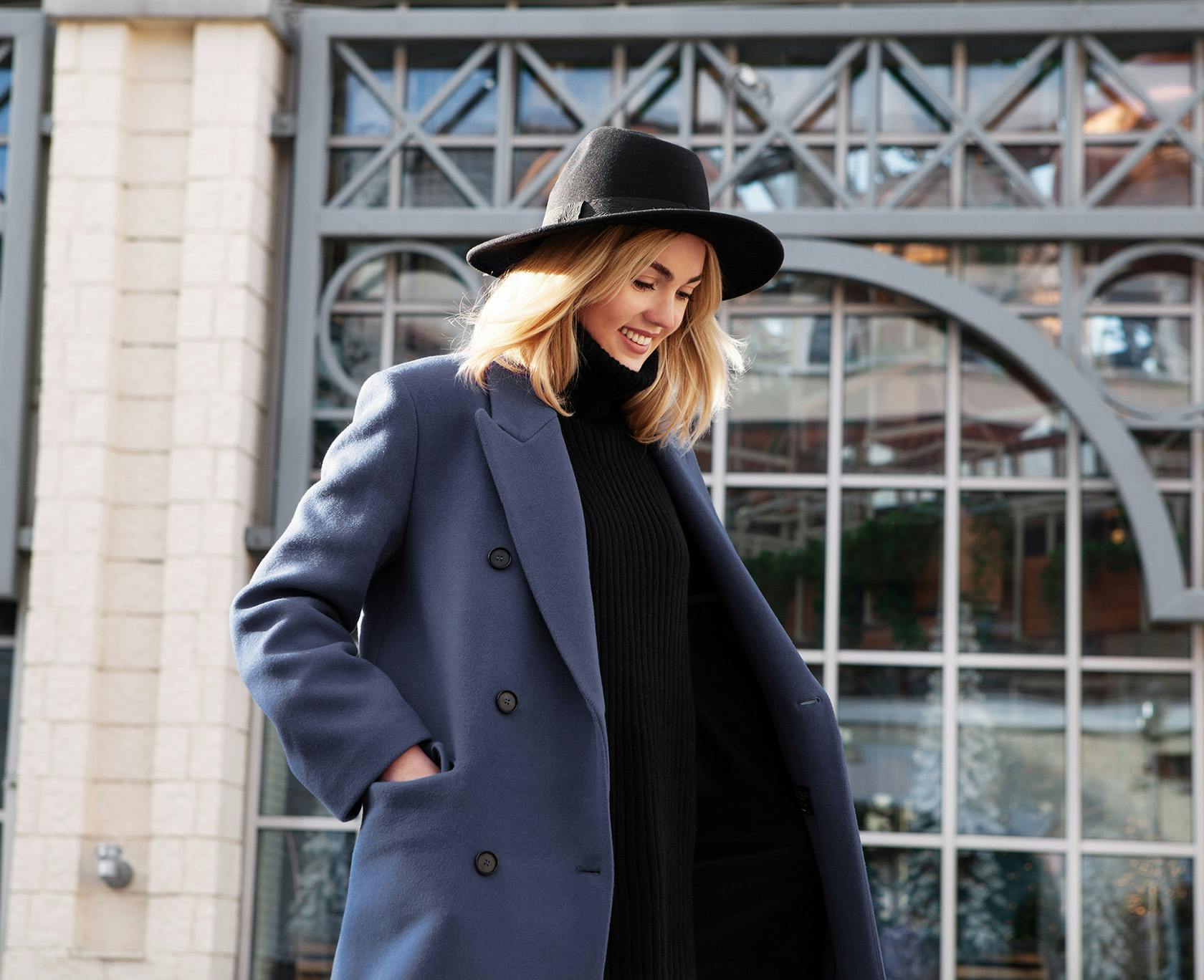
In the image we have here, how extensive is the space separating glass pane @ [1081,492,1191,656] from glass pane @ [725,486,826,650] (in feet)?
3.66

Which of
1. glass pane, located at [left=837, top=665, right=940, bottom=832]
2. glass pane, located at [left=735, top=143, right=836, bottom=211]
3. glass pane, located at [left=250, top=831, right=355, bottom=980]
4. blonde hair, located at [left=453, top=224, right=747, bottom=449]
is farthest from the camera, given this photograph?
glass pane, located at [left=735, top=143, right=836, bottom=211]

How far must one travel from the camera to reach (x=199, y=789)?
21.3 ft

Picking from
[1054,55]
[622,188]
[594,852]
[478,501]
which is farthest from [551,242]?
[1054,55]

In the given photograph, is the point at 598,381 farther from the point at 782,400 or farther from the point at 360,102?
the point at 360,102

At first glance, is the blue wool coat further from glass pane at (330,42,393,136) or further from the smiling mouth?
glass pane at (330,42,393,136)

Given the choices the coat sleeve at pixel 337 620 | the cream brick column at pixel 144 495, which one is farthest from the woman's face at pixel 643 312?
the cream brick column at pixel 144 495

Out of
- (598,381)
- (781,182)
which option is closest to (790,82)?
(781,182)

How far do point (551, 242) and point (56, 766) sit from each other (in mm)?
4917

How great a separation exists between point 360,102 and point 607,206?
5053 mm

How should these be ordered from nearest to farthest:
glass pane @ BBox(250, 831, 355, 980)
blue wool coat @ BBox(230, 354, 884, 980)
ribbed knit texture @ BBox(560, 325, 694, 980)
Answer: blue wool coat @ BBox(230, 354, 884, 980) < ribbed knit texture @ BBox(560, 325, 694, 980) < glass pane @ BBox(250, 831, 355, 980)

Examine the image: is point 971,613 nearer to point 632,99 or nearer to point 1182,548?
point 1182,548

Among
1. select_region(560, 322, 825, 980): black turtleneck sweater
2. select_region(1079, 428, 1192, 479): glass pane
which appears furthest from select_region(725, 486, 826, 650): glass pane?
select_region(560, 322, 825, 980): black turtleneck sweater

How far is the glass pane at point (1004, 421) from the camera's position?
22.1 feet

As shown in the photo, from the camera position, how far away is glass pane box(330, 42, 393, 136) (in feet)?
23.2
